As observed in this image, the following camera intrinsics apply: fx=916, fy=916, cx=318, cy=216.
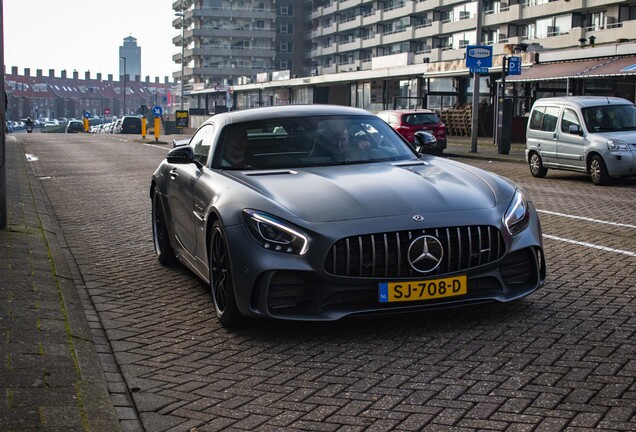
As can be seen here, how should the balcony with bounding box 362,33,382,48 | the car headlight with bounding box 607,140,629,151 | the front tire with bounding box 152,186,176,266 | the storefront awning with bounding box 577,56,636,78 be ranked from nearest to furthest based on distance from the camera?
the front tire with bounding box 152,186,176,266, the car headlight with bounding box 607,140,629,151, the storefront awning with bounding box 577,56,636,78, the balcony with bounding box 362,33,382,48

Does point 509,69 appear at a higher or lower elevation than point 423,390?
higher

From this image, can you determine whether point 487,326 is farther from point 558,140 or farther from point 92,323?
point 558,140

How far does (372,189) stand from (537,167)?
15.1 meters

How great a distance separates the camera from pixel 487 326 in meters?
5.75

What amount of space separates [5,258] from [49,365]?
11.2ft

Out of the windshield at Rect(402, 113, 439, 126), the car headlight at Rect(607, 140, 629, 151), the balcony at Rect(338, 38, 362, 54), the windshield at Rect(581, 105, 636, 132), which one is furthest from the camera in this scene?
the balcony at Rect(338, 38, 362, 54)

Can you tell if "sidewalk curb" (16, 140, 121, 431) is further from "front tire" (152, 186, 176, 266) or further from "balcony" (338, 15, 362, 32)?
"balcony" (338, 15, 362, 32)

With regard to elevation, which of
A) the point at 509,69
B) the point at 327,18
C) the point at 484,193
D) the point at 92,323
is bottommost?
the point at 92,323

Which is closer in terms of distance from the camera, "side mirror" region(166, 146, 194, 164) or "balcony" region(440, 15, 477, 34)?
"side mirror" region(166, 146, 194, 164)

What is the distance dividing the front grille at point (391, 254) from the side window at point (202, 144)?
1984 mm

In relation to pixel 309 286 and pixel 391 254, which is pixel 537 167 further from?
pixel 309 286

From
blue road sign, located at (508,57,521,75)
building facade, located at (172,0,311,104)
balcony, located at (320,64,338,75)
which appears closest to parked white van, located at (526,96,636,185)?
blue road sign, located at (508,57,521,75)

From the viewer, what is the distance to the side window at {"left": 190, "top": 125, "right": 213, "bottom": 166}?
23.4 ft

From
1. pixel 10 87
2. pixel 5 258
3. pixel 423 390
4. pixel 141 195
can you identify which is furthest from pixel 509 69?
pixel 10 87
